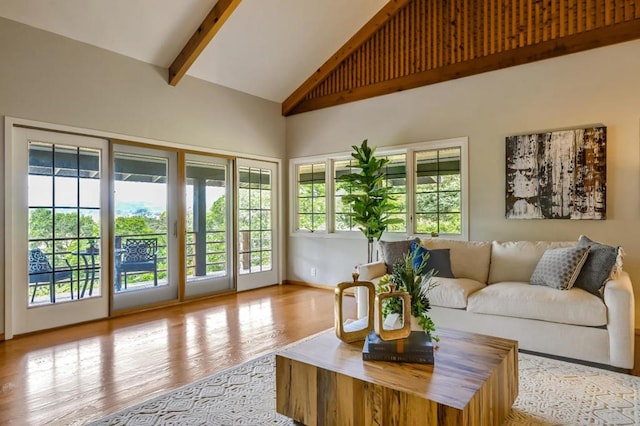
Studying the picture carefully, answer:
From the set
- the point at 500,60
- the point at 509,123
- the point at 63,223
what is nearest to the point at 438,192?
the point at 509,123

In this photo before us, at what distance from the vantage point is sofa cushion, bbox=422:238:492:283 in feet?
13.0

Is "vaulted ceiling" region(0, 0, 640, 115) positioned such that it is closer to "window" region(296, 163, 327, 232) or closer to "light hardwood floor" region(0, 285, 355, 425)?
"window" region(296, 163, 327, 232)

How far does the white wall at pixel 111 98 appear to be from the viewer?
3781 mm

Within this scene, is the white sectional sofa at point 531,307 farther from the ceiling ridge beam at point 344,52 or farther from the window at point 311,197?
the ceiling ridge beam at point 344,52

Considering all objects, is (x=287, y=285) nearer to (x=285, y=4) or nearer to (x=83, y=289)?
(x=83, y=289)

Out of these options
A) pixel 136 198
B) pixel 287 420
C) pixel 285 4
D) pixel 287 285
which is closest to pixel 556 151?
pixel 285 4

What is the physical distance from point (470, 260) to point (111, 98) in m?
4.33

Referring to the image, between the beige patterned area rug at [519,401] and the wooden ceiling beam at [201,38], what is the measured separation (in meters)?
3.60

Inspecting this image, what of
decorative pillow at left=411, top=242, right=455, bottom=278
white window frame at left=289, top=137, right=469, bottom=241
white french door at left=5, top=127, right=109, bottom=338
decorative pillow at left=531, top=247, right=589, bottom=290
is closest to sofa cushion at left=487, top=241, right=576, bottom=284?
decorative pillow at left=531, top=247, right=589, bottom=290

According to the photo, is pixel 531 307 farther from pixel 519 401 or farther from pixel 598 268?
pixel 519 401

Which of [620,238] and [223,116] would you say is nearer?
[620,238]

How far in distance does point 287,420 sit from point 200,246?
3.63 m

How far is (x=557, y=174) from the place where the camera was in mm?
4098

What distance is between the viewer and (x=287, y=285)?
641 centimetres
